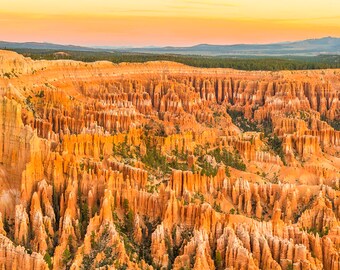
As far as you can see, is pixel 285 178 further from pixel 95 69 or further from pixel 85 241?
pixel 95 69

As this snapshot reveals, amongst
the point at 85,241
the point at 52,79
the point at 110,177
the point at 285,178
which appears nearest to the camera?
the point at 85,241

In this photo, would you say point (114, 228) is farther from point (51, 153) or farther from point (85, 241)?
point (51, 153)

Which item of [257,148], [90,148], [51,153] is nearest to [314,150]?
[257,148]

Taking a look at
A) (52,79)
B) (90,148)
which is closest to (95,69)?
(52,79)

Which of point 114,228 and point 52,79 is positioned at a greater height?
point 52,79

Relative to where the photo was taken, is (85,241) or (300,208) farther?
(300,208)

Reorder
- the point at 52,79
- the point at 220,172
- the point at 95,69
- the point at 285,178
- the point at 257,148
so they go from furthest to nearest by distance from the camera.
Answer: the point at 95,69 < the point at 52,79 < the point at 257,148 < the point at 285,178 < the point at 220,172
